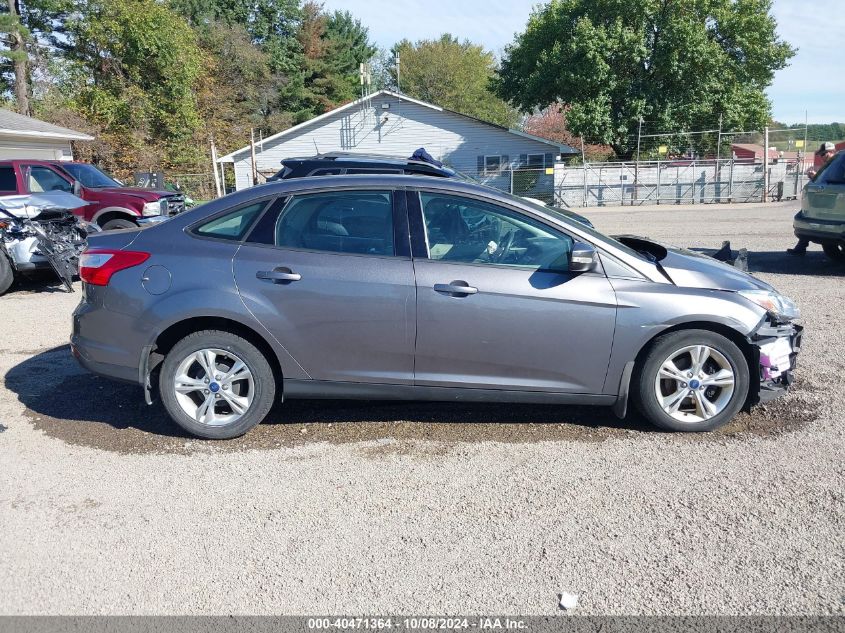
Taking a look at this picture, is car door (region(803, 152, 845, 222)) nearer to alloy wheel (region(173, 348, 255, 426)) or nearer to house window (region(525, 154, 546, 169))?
alloy wheel (region(173, 348, 255, 426))

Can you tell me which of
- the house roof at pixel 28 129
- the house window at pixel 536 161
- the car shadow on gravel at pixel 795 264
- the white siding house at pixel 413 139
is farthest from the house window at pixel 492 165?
the car shadow on gravel at pixel 795 264

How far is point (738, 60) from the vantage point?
39094 millimetres

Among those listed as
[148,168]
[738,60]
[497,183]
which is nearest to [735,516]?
[497,183]

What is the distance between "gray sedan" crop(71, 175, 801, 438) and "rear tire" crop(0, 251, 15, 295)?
20.5ft

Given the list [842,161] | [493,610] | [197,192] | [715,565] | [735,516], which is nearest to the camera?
[493,610]

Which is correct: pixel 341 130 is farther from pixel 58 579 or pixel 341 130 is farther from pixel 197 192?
pixel 58 579

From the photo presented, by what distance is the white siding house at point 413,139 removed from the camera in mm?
37156

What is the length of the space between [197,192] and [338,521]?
116 feet

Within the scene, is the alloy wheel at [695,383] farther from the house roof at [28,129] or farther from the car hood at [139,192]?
the house roof at [28,129]

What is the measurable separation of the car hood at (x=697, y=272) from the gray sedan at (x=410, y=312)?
24 millimetres

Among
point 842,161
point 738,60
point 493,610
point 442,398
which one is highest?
point 738,60

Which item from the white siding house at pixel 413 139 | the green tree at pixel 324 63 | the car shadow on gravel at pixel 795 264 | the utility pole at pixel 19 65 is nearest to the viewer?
the car shadow on gravel at pixel 795 264

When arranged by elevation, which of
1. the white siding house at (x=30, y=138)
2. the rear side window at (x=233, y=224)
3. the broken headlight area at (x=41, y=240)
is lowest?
the broken headlight area at (x=41, y=240)

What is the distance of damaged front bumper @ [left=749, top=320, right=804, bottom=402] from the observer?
4.51 m
